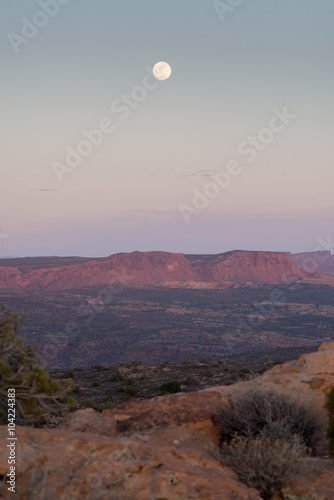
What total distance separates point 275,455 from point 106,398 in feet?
44.8

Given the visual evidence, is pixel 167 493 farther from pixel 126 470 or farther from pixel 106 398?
→ pixel 106 398

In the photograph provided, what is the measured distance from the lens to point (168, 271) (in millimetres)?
145250

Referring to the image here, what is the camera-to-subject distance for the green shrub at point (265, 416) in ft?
24.7

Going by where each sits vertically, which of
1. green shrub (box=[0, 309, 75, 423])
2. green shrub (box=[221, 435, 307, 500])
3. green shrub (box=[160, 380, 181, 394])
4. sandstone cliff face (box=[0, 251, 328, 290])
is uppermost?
sandstone cliff face (box=[0, 251, 328, 290])

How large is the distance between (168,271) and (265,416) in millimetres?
137735

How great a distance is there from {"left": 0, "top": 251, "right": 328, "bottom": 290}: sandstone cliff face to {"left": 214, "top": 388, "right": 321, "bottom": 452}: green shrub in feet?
367

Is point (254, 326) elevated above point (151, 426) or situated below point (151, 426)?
below

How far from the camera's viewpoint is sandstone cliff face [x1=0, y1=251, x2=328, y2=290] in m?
119

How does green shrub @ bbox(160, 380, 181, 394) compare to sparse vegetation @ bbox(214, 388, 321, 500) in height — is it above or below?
below

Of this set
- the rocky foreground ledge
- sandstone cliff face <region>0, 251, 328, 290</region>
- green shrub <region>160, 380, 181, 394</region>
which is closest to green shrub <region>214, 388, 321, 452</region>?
the rocky foreground ledge

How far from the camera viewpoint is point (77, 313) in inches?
2611

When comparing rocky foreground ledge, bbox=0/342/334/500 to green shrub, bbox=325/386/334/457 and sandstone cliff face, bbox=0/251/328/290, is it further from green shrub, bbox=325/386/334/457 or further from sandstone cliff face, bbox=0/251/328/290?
sandstone cliff face, bbox=0/251/328/290

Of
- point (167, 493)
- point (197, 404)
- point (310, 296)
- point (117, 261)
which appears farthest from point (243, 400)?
point (117, 261)

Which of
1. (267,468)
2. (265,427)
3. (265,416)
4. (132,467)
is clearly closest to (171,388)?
(265,416)
